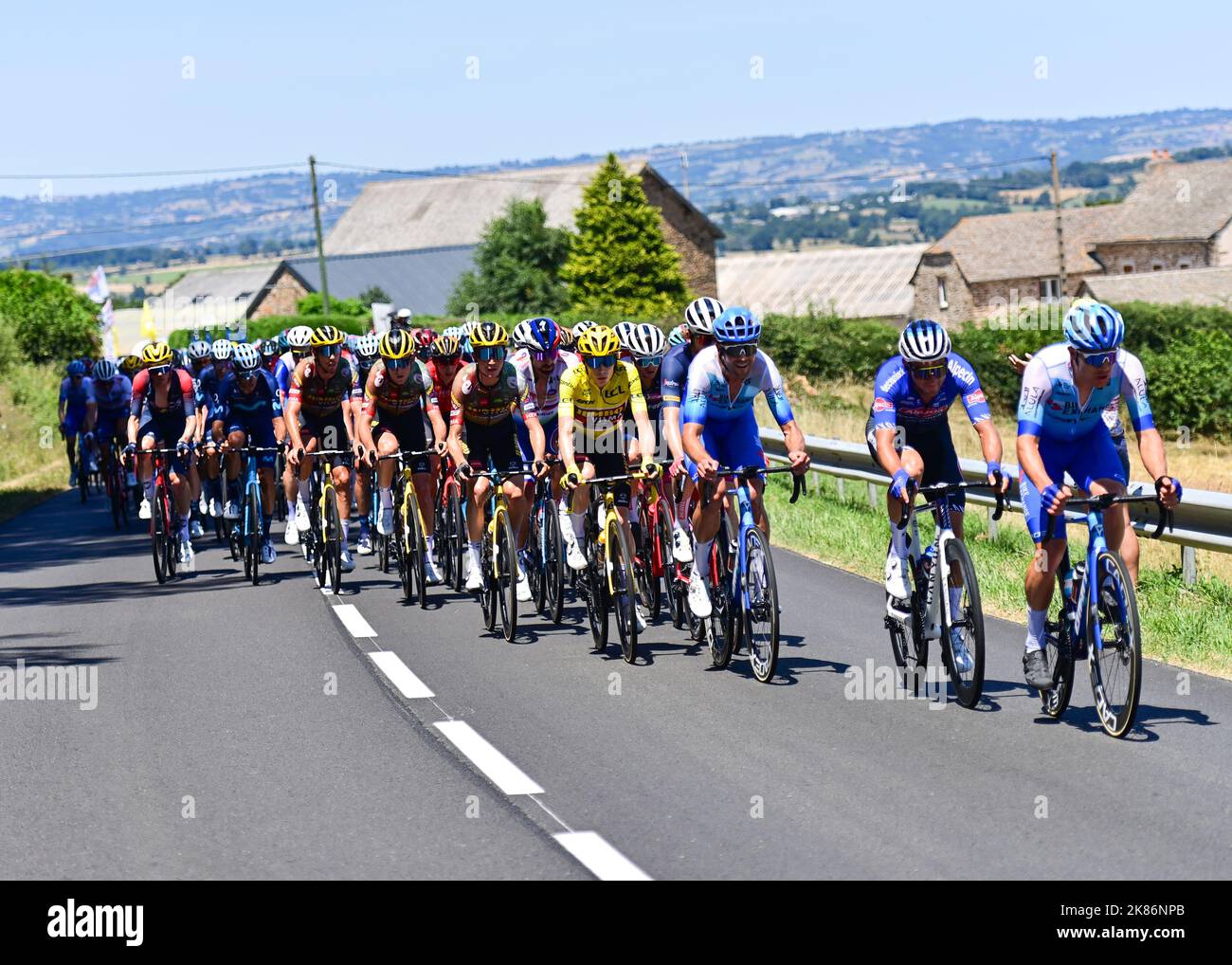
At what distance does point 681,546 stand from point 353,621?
3251 millimetres

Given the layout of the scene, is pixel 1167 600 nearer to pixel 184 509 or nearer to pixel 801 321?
pixel 184 509

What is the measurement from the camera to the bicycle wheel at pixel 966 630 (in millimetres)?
8188

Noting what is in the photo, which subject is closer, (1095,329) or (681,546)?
(1095,329)

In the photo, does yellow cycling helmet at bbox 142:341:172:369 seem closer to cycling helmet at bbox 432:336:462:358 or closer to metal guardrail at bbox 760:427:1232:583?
cycling helmet at bbox 432:336:462:358

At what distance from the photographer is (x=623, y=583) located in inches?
403

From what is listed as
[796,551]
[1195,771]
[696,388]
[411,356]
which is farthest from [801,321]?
[1195,771]

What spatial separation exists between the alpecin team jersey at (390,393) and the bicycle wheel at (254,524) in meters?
1.81

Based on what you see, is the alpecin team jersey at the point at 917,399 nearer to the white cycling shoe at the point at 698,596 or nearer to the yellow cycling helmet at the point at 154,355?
the white cycling shoe at the point at 698,596

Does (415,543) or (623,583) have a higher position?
(623,583)

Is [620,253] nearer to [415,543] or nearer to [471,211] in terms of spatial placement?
[471,211]

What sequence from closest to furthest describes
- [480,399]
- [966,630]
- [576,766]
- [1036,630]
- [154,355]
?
1. [576,766]
2. [1036,630]
3. [966,630]
4. [480,399]
5. [154,355]

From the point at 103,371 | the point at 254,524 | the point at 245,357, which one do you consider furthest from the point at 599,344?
the point at 103,371

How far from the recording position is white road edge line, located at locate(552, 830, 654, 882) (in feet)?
19.5

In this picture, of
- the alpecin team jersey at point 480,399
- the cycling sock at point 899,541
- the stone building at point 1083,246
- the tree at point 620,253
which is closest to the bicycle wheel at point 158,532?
Result: the alpecin team jersey at point 480,399
